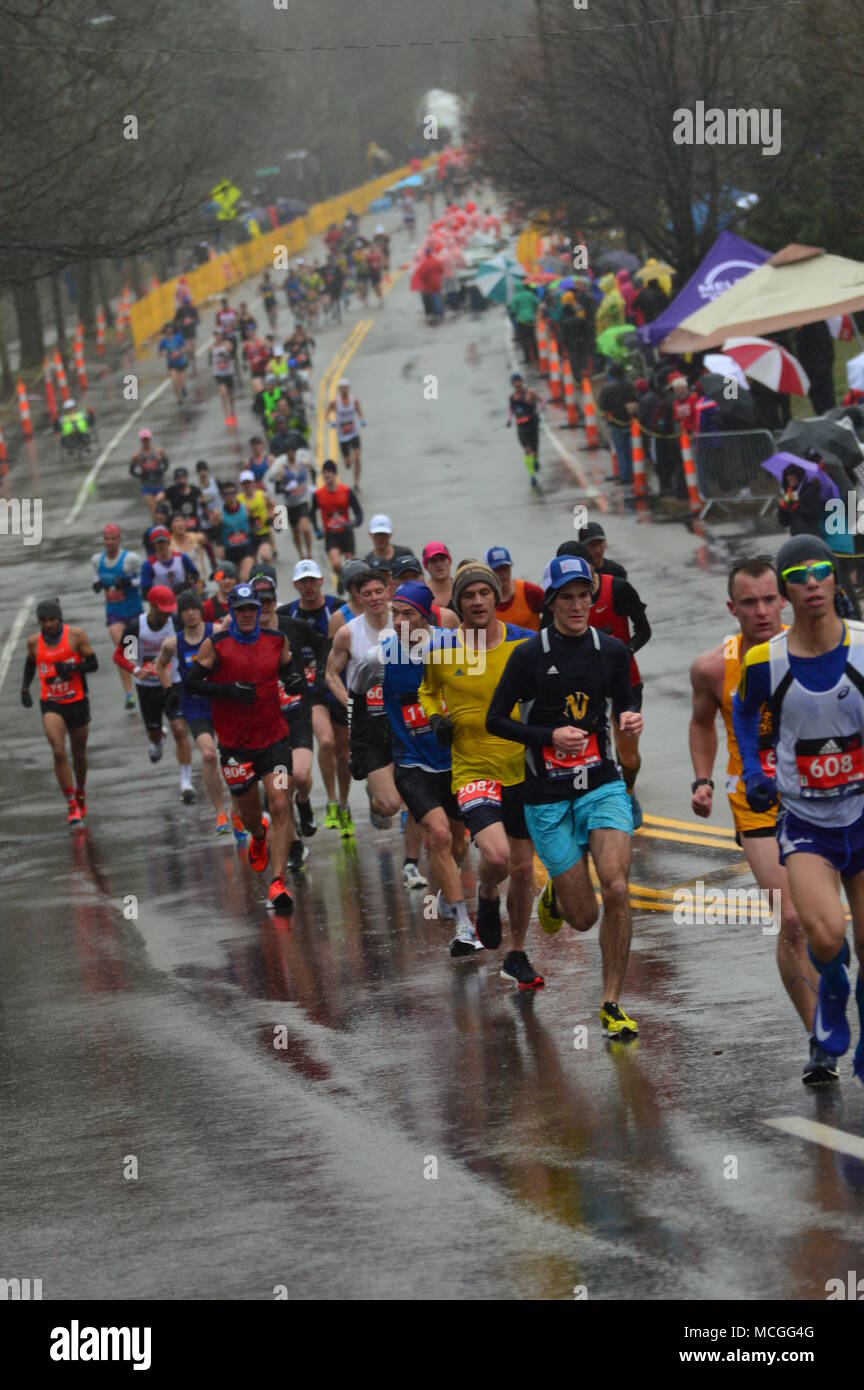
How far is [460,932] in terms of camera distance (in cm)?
1145

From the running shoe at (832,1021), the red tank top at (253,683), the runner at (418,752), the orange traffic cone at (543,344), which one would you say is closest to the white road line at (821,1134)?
the running shoe at (832,1021)

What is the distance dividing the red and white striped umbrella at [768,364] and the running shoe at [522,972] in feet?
56.2

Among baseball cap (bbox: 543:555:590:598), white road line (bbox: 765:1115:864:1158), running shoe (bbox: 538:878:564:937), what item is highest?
baseball cap (bbox: 543:555:590:598)

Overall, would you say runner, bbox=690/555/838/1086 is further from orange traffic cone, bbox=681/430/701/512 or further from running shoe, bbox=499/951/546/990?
orange traffic cone, bbox=681/430/701/512

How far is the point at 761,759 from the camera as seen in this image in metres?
8.28

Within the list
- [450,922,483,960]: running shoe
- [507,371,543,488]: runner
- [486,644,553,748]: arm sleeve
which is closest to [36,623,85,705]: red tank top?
[450,922,483,960]: running shoe

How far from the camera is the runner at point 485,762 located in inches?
407

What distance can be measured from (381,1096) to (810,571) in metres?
3.01

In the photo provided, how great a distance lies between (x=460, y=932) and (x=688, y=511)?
17147mm

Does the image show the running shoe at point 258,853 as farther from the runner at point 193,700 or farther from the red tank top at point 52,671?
the red tank top at point 52,671

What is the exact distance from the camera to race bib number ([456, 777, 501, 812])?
10.4 m

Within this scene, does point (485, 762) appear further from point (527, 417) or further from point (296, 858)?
point (527, 417)

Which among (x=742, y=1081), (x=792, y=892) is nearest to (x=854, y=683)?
(x=792, y=892)

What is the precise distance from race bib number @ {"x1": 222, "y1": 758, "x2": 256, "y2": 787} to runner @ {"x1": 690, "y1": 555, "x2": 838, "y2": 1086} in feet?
17.6
